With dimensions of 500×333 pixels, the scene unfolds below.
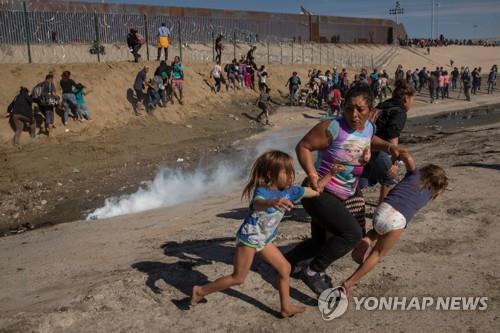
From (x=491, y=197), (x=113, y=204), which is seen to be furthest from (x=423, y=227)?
(x=113, y=204)

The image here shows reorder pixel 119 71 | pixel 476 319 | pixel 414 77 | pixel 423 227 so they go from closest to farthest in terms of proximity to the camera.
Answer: pixel 476 319 → pixel 423 227 → pixel 119 71 → pixel 414 77

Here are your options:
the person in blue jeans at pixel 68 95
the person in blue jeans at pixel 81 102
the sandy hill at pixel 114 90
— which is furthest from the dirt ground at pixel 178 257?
the sandy hill at pixel 114 90

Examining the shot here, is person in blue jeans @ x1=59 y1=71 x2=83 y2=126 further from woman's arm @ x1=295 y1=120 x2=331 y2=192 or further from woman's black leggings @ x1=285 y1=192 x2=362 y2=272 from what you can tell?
woman's black leggings @ x1=285 y1=192 x2=362 y2=272

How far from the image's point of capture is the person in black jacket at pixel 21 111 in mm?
14289

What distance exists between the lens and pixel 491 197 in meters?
7.19

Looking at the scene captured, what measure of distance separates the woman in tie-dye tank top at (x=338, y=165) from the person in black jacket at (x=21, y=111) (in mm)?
12380

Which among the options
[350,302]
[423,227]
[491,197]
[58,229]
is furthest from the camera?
[58,229]

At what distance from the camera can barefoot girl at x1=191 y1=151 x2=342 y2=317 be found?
372 centimetres

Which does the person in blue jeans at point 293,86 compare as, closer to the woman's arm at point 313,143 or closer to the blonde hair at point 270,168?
the woman's arm at point 313,143

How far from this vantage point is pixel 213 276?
16.1 feet

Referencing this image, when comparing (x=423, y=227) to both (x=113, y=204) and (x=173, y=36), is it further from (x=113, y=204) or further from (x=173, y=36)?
(x=173, y=36)

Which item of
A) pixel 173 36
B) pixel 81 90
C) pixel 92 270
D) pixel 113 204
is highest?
pixel 173 36

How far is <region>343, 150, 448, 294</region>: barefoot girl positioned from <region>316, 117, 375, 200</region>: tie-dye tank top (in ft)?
1.15

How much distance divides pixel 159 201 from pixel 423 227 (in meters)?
6.39
